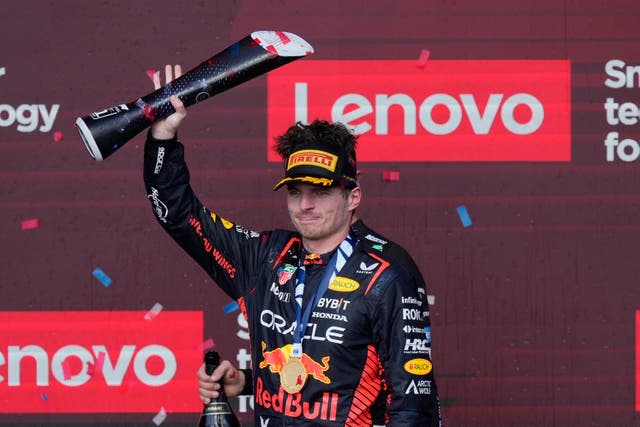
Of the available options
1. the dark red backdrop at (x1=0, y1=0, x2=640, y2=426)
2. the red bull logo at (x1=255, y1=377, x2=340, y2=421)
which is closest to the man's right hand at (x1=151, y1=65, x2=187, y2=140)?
the red bull logo at (x1=255, y1=377, x2=340, y2=421)

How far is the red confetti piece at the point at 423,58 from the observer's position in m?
3.87

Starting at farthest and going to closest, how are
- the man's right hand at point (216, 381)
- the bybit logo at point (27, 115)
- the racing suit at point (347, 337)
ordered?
1. the bybit logo at point (27, 115)
2. the man's right hand at point (216, 381)
3. the racing suit at point (347, 337)

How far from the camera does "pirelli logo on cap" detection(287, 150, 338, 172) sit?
2.65 m

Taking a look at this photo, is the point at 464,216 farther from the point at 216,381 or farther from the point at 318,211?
the point at 216,381

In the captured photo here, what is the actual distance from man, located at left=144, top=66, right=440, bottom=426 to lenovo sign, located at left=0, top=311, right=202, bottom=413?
1104 millimetres

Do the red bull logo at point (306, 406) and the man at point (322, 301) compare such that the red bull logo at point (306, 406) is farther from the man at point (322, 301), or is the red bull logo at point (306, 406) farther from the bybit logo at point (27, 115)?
the bybit logo at point (27, 115)

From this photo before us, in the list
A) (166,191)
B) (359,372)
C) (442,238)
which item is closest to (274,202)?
(442,238)

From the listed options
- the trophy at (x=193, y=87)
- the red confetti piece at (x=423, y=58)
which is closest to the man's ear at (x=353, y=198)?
the trophy at (x=193, y=87)

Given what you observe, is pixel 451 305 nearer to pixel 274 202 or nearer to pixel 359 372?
pixel 274 202

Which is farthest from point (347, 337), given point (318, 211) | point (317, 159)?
point (317, 159)

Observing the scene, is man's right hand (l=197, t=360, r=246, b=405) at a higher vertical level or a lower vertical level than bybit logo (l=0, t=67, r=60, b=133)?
lower

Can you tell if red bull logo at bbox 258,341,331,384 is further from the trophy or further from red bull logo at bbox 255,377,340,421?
the trophy

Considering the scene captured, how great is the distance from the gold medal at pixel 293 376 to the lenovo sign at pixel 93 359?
4.32 feet

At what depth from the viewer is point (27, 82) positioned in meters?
3.87
